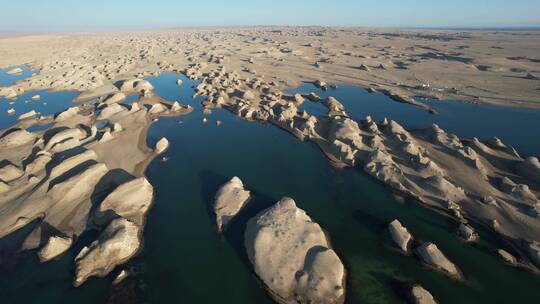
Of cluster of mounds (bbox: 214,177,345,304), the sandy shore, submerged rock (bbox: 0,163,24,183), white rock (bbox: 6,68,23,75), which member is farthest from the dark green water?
white rock (bbox: 6,68,23,75)

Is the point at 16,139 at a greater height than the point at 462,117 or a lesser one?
lesser

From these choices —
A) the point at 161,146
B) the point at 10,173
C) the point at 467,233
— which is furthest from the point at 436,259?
the point at 10,173

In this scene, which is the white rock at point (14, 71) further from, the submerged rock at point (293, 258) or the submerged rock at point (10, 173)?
the submerged rock at point (293, 258)

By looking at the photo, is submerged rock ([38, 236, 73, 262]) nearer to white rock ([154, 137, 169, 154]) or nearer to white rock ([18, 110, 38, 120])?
white rock ([154, 137, 169, 154])

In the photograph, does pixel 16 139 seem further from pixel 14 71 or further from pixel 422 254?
pixel 14 71

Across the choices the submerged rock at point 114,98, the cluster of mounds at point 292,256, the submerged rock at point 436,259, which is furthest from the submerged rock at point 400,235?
the submerged rock at point 114,98

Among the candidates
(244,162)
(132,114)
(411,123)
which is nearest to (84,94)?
(132,114)
